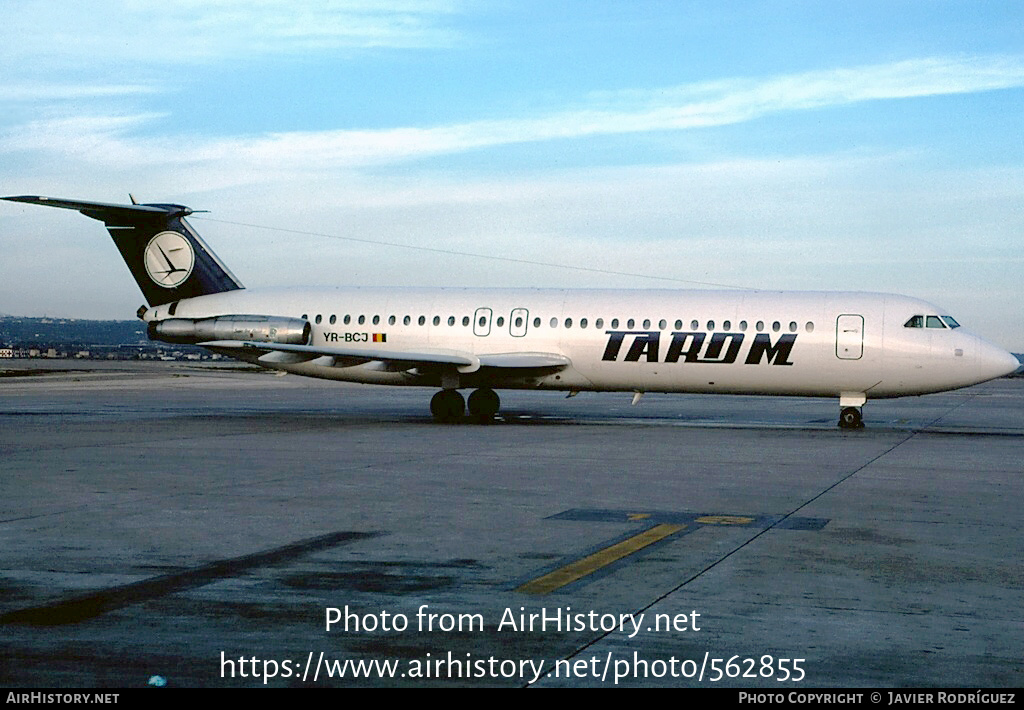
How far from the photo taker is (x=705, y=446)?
2034 cm

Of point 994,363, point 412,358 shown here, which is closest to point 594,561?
point 412,358

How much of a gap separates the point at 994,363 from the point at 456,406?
1167cm

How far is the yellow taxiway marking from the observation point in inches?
322

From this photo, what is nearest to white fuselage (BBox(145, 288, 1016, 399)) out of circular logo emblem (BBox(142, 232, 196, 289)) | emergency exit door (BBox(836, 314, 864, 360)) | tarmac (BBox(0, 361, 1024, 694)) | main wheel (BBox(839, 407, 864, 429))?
emergency exit door (BBox(836, 314, 864, 360))

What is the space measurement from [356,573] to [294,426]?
1630 centimetres

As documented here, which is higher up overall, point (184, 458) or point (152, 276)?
point (152, 276)

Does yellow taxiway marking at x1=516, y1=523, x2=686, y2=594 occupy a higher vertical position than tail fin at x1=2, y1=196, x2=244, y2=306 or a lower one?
lower

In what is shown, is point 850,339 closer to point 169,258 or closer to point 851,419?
point 851,419

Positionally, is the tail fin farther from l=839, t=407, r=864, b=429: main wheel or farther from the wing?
l=839, t=407, r=864, b=429: main wheel

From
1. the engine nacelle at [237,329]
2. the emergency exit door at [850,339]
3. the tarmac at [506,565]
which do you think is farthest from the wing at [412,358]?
the emergency exit door at [850,339]

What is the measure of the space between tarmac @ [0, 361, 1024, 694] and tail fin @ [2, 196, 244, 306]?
1008 cm

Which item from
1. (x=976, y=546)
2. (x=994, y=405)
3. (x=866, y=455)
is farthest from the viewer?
(x=994, y=405)
